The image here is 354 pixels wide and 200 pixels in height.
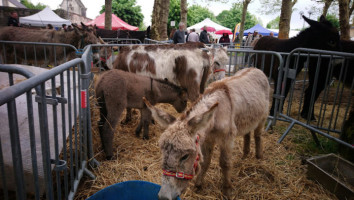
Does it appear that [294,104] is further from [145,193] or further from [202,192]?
[145,193]

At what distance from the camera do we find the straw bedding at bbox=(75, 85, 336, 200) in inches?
116

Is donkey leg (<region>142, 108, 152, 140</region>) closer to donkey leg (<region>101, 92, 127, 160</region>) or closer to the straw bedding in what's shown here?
the straw bedding

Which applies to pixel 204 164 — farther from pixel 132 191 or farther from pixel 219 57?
pixel 219 57

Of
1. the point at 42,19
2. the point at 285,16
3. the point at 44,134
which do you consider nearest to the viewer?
the point at 44,134

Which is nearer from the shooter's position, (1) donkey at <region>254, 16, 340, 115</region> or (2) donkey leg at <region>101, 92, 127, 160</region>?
(2) donkey leg at <region>101, 92, 127, 160</region>

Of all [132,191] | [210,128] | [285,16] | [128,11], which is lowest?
[132,191]

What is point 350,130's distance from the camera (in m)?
3.44

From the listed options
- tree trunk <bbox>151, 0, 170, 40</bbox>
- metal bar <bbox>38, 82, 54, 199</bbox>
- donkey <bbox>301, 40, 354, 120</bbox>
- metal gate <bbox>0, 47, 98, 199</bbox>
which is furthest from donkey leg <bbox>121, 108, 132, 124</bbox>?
tree trunk <bbox>151, 0, 170, 40</bbox>

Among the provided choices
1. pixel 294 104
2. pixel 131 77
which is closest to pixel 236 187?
pixel 131 77

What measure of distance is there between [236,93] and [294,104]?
5001 mm

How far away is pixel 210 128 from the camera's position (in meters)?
2.39

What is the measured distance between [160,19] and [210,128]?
916cm

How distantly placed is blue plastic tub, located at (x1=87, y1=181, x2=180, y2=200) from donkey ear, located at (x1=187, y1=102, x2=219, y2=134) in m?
0.68

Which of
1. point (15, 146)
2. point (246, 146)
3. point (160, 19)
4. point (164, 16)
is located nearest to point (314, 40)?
point (246, 146)
